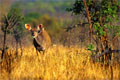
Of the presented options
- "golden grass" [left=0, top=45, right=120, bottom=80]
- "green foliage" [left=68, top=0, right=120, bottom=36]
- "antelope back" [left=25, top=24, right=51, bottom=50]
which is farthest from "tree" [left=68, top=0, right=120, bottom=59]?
"antelope back" [left=25, top=24, right=51, bottom=50]

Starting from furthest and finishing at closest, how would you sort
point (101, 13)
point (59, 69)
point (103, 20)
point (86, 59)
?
1. point (103, 20)
2. point (101, 13)
3. point (86, 59)
4. point (59, 69)

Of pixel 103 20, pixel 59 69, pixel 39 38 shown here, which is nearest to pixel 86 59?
pixel 59 69

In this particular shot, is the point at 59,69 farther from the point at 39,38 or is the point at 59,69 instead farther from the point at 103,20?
the point at 39,38

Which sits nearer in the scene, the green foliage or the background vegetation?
the background vegetation

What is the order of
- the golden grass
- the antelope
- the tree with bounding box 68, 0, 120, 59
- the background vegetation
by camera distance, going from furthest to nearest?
the antelope
the tree with bounding box 68, 0, 120, 59
the background vegetation
the golden grass

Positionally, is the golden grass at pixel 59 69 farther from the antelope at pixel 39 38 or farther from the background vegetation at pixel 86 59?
the antelope at pixel 39 38

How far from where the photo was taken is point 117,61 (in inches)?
362

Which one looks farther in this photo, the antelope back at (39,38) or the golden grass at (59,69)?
the antelope back at (39,38)

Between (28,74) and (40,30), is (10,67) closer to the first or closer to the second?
(28,74)

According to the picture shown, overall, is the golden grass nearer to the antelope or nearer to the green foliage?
the green foliage

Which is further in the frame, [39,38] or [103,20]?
[39,38]

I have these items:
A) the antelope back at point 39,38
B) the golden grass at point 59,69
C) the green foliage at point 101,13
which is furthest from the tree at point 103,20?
the antelope back at point 39,38

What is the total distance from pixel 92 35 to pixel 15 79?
2.80 metres

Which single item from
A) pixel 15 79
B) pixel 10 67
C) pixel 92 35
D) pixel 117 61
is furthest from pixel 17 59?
pixel 117 61
